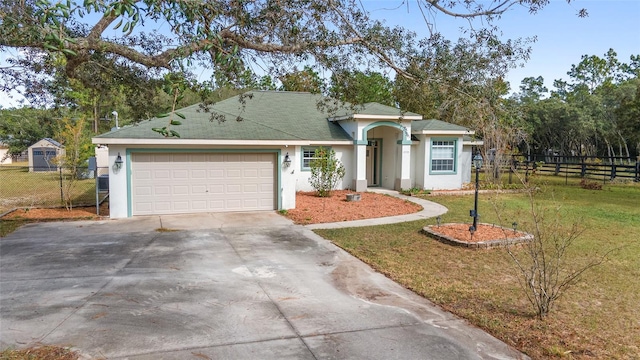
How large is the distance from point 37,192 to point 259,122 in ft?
35.7

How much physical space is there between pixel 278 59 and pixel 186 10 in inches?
90.4

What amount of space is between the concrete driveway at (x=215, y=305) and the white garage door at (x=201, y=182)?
142 inches

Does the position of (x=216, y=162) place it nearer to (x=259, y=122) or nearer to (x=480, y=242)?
(x=259, y=122)

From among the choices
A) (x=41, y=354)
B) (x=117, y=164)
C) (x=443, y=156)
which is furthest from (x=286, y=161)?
(x=41, y=354)

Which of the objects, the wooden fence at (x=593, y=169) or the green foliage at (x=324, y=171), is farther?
the wooden fence at (x=593, y=169)

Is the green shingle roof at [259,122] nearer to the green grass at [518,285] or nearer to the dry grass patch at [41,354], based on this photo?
the green grass at [518,285]

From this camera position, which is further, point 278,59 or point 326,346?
point 278,59

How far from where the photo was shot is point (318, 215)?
13391mm

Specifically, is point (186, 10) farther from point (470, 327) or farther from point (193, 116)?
point (193, 116)

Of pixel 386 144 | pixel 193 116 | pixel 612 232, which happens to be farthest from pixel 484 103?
pixel 386 144

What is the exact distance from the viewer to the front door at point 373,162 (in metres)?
20.9

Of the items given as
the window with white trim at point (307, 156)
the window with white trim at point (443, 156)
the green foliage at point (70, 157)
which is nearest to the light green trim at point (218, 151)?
the green foliage at point (70, 157)

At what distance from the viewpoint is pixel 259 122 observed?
1825 cm

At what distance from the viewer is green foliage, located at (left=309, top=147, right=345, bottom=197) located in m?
17.2
